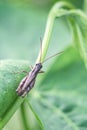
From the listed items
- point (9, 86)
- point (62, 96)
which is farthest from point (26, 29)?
Answer: point (9, 86)

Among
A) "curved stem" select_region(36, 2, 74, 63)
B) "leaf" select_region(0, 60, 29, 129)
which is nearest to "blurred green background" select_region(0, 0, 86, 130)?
"curved stem" select_region(36, 2, 74, 63)

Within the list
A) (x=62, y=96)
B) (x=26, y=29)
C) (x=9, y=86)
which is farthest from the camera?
(x=26, y=29)

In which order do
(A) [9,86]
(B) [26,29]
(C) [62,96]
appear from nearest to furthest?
(A) [9,86] < (C) [62,96] < (B) [26,29]

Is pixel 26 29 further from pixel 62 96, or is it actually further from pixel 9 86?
pixel 9 86

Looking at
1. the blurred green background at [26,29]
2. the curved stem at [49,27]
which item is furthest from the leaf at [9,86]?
the blurred green background at [26,29]

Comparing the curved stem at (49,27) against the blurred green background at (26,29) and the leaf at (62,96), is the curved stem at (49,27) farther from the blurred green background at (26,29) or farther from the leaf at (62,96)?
the blurred green background at (26,29)

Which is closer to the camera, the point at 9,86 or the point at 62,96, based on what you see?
the point at 9,86

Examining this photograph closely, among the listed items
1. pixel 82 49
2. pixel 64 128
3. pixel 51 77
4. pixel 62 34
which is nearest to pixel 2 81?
pixel 64 128
